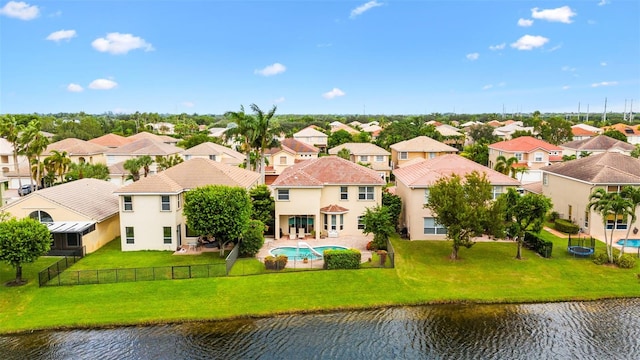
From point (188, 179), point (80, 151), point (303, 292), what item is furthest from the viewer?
point (80, 151)

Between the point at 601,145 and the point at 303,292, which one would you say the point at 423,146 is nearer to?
the point at 601,145

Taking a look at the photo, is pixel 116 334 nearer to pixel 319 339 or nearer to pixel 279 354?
pixel 279 354

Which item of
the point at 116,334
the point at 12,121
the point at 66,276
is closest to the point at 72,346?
the point at 116,334

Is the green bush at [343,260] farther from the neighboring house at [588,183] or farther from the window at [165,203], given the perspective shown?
the neighboring house at [588,183]

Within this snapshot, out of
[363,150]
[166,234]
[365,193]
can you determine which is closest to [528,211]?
[365,193]

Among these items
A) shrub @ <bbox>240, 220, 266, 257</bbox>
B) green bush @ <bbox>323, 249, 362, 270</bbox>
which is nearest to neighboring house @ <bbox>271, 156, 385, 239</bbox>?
shrub @ <bbox>240, 220, 266, 257</bbox>

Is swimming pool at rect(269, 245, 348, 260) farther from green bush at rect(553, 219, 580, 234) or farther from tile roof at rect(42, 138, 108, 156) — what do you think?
tile roof at rect(42, 138, 108, 156)
